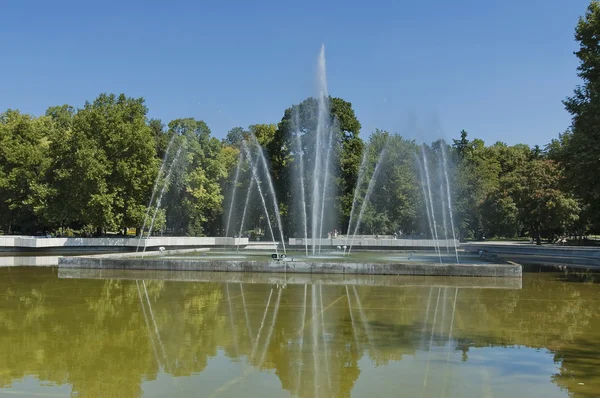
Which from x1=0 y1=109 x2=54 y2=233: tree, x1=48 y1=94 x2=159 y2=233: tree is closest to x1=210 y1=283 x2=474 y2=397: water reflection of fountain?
x1=48 y1=94 x2=159 y2=233: tree

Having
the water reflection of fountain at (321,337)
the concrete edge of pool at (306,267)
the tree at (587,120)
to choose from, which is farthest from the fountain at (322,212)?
the tree at (587,120)

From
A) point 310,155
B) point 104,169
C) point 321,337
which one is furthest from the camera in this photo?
point 310,155

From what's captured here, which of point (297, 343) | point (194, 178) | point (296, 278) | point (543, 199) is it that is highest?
point (194, 178)

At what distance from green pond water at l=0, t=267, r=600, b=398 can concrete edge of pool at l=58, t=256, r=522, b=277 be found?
369 centimetres

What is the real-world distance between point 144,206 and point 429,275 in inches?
1069

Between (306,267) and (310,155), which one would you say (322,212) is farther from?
(306,267)

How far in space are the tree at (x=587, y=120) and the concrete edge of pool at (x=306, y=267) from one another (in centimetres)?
768

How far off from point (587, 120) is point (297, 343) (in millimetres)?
21287

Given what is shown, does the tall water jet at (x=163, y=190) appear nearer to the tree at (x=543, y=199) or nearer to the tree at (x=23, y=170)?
the tree at (x=23, y=170)

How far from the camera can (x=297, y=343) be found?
29.0ft

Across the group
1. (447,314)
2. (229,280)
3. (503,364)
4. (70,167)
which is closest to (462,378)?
(503,364)

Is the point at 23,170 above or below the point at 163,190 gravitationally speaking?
above

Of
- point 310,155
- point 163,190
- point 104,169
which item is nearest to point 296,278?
point 104,169

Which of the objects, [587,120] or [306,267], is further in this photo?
[587,120]
